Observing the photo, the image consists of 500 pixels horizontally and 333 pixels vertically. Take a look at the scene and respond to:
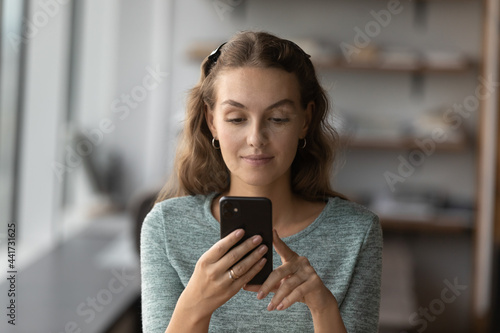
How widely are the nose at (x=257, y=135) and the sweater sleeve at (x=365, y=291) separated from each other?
0.27 meters

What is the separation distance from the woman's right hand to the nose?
135 mm

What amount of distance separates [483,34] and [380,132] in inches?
31.6

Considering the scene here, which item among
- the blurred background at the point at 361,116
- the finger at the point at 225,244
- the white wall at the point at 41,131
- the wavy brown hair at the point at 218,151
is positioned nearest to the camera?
the finger at the point at 225,244

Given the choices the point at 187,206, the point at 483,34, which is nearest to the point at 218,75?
the point at 187,206

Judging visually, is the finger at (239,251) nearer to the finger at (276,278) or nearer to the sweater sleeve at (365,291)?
the finger at (276,278)

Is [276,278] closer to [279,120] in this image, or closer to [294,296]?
[294,296]

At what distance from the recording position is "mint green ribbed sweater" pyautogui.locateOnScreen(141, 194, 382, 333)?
1039 millimetres

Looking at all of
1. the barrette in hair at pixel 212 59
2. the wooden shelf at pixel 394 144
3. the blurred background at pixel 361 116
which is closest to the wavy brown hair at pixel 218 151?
the barrette in hair at pixel 212 59

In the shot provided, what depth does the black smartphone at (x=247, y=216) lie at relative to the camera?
0.89 meters

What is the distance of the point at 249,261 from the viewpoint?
884mm

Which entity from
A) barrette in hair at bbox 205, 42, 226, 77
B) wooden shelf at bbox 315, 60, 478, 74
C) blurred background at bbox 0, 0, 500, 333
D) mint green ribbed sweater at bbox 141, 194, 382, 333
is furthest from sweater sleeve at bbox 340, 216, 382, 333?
wooden shelf at bbox 315, 60, 478, 74

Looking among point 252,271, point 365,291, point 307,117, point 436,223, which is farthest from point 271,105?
point 436,223

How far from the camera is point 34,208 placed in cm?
296

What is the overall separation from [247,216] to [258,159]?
11 cm
